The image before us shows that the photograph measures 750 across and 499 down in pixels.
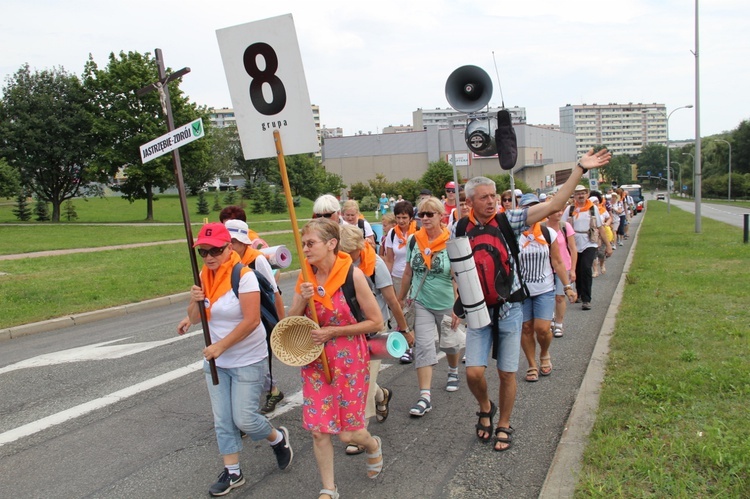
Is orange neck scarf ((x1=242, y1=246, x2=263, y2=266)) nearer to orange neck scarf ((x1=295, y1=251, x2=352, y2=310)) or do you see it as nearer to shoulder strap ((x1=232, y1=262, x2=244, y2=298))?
shoulder strap ((x1=232, y1=262, x2=244, y2=298))

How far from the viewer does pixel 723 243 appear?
66.7 ft

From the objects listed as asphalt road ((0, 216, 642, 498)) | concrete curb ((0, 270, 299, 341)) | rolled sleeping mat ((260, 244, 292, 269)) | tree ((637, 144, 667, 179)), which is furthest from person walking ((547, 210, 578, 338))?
tree ((637, 144, 667, 179))

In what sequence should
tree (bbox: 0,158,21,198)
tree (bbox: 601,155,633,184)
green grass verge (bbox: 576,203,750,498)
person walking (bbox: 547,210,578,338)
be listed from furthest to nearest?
1. tree (bbox: 601,155,633,184)
2. tree (bbox: 0,158,21,198)
3. person walking (bbox: 547,210,578,338)
4. green grass verge (bbox: 576,203,750,498)

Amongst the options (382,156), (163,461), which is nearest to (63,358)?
(163,461)

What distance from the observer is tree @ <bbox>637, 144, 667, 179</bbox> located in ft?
450

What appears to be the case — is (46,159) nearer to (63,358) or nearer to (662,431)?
(63,358)

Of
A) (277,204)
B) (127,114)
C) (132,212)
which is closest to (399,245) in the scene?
(127,114)

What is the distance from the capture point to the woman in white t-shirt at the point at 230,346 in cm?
398

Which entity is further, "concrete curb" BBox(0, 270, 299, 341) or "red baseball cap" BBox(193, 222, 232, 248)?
"concrete curb" BBox(0, 270, 299, 341)

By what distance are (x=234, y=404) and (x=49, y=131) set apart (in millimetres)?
40519

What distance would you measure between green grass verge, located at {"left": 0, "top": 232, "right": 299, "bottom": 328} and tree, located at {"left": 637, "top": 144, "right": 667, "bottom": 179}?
134 metres

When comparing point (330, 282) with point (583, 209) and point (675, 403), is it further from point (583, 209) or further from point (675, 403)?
point (583, 209)

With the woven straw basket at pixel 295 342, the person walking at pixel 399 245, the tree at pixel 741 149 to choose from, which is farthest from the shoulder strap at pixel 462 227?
the tree at pixel 741 149

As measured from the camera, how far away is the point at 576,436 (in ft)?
14.8
